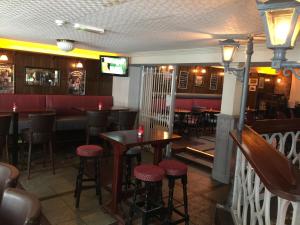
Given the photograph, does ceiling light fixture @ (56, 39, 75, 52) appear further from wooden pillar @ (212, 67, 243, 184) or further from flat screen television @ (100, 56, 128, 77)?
wooden pillar @ (212, 67, 243, 184)

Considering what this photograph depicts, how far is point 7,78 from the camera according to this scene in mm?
6051

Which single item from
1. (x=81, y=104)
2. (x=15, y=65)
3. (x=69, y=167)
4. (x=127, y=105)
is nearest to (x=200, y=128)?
(x=127, y=105)

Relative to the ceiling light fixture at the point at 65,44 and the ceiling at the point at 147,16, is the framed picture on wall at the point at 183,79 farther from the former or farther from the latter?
the ceiling at the point at 147,16

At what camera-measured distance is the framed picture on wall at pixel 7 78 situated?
235 inches

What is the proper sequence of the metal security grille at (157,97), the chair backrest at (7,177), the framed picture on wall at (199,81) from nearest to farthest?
1. the chair backrest at (7,177)
2. the metal security grille at (157,97)
3. the framed picture on wall at (199,81)

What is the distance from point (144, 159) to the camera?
18.9ft

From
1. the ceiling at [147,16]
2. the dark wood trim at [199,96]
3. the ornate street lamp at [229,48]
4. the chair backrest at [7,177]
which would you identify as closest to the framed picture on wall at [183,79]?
the dark wood trim at [199,96]

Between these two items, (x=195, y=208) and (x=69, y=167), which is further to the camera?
(x=69, y=167)

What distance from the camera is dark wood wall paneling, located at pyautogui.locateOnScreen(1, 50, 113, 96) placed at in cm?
621

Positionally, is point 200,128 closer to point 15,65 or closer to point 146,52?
point 146,52

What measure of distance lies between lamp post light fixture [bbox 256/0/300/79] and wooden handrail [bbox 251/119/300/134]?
136cm

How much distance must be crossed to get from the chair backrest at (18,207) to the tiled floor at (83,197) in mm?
1718

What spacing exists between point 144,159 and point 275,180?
4.63 metres

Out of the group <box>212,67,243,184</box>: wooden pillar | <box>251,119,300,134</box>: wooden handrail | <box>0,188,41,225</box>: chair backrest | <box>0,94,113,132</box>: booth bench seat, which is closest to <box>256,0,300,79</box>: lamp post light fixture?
<box>251,119,300,134</box>: wooden handrail
